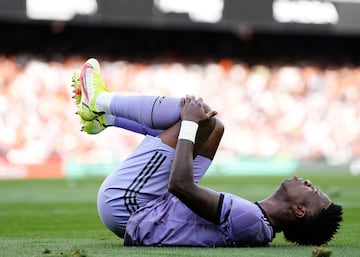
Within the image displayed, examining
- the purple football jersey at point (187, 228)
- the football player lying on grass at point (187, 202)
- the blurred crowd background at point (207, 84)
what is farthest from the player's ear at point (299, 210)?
the blurred crowd background at point (207, 84)

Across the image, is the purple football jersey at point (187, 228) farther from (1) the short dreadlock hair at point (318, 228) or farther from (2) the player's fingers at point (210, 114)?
(2) the player's fingers at point (210, 114)

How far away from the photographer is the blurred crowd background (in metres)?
24.2

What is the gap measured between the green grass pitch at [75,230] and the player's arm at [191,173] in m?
0.23

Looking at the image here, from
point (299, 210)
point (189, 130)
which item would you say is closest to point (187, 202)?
point (189, 130)

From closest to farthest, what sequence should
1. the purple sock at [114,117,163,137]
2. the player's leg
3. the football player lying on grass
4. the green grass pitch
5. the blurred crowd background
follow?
the green grass pitch
the football player lying on grass
the player's leg
the purple sock at [114,117,163,137]
the blurred crowd background

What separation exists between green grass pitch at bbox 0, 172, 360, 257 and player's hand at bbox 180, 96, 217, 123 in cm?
71

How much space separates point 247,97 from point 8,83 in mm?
7221

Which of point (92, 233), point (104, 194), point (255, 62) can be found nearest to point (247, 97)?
point (255, 62)

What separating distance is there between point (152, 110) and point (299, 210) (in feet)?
3.22

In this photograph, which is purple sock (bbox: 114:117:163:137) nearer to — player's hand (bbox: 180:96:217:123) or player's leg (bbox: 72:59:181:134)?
player's leg (bbox: 72:59:181:134)

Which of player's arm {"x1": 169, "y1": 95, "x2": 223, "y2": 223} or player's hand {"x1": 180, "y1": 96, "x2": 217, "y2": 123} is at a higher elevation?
player's hand {"x1": 180, "y1": 96, "x2": 217, "y2": 123}

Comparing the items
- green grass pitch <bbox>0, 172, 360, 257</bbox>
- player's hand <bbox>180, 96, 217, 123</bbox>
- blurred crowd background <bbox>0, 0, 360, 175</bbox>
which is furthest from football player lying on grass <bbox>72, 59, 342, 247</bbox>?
blurred crowd background <bbox>0, 0, 360, 175</bbox>

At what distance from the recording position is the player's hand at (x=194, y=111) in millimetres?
4613

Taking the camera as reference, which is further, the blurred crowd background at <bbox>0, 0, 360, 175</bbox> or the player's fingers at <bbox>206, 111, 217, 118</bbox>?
the blurred crowd background at <bbox>0, 0, 360, 175</bbox>
